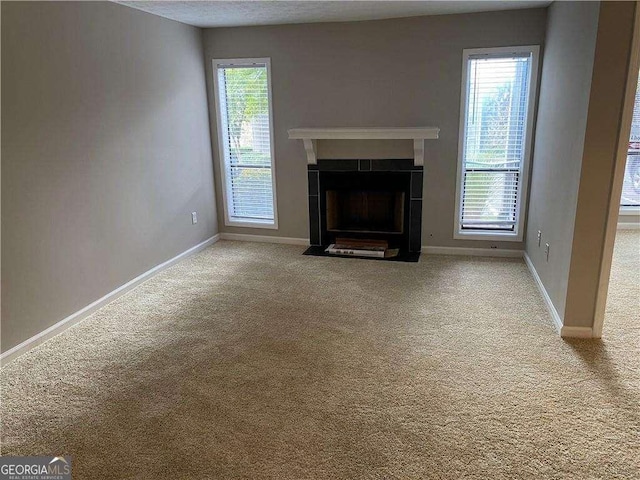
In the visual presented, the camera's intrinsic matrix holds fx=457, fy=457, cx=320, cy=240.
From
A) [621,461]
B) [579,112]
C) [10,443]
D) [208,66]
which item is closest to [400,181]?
[579,112]

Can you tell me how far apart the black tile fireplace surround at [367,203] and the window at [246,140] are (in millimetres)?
553

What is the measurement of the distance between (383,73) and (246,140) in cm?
162

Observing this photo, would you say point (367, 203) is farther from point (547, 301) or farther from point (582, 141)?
point (582, 141)

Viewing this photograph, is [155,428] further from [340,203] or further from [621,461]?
[340,203]

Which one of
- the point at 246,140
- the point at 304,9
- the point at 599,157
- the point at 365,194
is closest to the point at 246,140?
the point at 246,140

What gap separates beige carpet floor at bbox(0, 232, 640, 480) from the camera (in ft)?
6.44

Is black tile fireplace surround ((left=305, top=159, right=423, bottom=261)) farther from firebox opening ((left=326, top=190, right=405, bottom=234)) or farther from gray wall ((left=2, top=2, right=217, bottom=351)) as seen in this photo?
gray wall ((left=2, top=2, right=217, bottom=351))

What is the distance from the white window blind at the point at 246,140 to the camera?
4809 mm

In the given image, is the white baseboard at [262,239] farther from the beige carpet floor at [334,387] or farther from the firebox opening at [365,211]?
the beige carpet floor at [334,387]

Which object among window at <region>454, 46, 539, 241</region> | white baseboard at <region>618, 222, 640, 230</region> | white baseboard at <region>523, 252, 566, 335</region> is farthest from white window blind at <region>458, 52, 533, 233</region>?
white baseboard at <region>618, 222, 640, 230</region>

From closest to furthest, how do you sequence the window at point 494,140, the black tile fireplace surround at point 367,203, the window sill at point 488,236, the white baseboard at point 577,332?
the white baseboard at point 577,332 < the window at point 494,140 < the window sill at point 488,236 < the black tile fireplace surround at point 367,203

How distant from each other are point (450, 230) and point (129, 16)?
347 centimetres

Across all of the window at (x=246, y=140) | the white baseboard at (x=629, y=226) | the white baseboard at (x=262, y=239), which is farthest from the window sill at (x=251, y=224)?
the white baseboard at (x=629, y=226)

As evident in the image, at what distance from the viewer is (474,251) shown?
183 inches
